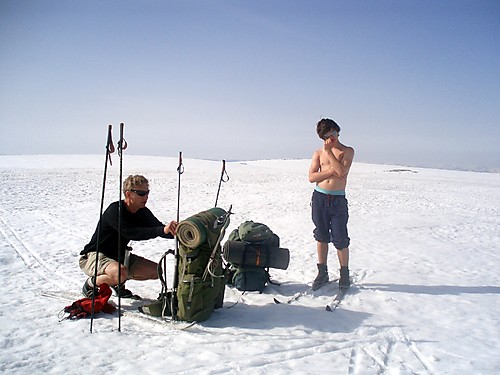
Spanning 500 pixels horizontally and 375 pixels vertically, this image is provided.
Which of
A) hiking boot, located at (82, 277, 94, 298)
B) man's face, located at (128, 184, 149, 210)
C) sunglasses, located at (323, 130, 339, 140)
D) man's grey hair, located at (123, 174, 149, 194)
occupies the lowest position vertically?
hiking boot, located at (82, 277, 94, 298)

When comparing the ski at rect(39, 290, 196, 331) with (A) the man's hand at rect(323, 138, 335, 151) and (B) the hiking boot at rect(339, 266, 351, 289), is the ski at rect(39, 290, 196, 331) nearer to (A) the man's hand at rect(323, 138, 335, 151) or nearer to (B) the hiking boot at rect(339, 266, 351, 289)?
(B) the hiking boot at rect(339, 266, 351, 289)

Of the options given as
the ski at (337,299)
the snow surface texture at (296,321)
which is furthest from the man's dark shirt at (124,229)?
the ski at (337,299)

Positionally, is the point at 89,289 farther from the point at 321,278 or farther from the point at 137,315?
the point at 321,278

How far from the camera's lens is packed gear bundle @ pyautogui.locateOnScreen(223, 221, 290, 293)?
5.13 m

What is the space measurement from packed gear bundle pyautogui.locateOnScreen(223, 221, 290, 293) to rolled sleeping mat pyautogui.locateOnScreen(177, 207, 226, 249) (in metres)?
0.99

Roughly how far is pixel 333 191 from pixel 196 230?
232cm

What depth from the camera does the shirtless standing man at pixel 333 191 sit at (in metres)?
5.26

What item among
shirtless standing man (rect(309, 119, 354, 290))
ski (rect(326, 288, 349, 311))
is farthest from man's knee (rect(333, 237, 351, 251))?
ski (rect(326, 288, 349, 311))

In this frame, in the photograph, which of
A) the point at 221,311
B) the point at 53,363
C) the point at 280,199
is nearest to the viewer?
the point at 53,363

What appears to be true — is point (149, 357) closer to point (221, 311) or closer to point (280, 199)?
point (221, 311)

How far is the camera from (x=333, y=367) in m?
3.36

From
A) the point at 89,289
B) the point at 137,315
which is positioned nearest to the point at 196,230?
the point at 137,315

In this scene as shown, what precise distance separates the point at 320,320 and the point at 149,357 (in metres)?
2.06

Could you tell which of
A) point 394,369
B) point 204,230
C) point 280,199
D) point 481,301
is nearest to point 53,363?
point 204,230
